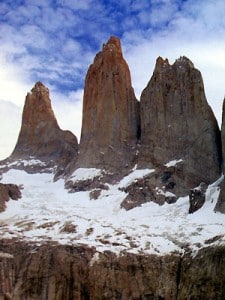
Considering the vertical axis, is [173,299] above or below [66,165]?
below

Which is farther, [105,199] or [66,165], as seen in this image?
[66,165]

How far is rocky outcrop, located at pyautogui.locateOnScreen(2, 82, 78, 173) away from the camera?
447 feet

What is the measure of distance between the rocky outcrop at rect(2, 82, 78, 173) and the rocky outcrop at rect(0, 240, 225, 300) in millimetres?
53339

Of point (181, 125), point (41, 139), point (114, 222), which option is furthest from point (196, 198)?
point (41, 139)

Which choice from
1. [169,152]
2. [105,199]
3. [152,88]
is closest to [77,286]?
[105,199]

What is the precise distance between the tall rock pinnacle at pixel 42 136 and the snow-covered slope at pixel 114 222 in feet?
86.7

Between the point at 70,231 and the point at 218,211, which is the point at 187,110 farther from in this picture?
the point at 70,231

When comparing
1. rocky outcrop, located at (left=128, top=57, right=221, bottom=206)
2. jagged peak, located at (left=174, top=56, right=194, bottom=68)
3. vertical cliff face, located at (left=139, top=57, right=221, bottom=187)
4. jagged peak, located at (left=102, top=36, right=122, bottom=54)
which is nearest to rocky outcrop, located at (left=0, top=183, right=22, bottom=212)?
rocky outcrop, located at (left=128, top=57, right=221, bottom=206)

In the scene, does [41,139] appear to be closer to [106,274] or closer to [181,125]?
[181,125]

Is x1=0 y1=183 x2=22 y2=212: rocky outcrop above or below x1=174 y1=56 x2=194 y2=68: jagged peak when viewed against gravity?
below

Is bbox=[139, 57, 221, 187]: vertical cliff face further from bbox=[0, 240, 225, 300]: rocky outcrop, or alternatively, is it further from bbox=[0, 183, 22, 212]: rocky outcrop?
bbox=[0, 240, 225, 300]: rocky outcrop

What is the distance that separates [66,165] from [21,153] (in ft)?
49.2

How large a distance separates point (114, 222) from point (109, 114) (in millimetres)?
34175

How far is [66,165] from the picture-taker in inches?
5167
